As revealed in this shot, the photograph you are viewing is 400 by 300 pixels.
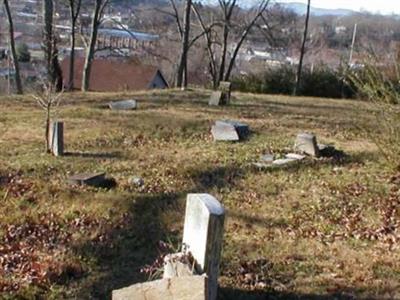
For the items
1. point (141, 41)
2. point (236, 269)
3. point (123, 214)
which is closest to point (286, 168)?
point (123, 214)

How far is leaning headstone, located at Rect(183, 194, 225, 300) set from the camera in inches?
154

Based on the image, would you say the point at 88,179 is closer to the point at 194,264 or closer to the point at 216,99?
the point at 194,264

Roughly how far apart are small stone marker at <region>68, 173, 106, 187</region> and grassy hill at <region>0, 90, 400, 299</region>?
13cm

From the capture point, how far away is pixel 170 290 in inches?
145

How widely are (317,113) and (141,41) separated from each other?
63.5ft

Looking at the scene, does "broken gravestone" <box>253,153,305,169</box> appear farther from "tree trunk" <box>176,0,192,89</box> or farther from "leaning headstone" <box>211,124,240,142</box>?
"tree trunk" <box>176,0,192,89</box>

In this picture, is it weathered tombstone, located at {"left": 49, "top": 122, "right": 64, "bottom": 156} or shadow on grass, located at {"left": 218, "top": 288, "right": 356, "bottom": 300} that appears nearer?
shadow on grass, located at {"left": 218, "top": 288, "right": 356, "bottom": 300}

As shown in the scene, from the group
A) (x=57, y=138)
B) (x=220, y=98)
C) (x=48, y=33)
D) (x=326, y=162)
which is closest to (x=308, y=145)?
(x=326, y=162)

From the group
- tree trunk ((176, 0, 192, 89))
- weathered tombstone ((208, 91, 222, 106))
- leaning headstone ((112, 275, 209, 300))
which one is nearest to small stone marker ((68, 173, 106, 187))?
leaning headstone ((112, 275, 209, 300))

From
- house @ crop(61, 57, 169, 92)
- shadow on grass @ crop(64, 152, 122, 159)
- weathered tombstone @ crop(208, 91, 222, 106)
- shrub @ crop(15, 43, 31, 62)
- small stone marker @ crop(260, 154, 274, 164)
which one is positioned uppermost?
weathered tombstone @ crop(208, 91, 222, 106)

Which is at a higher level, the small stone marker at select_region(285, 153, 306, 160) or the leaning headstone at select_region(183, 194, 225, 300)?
the leaning headstone at select_region(183, 194, 225, 300)

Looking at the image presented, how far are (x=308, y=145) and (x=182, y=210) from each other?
2.65 metres

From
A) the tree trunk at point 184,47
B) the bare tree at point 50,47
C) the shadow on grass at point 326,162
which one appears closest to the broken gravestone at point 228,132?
the shadow on grass at point 326,162

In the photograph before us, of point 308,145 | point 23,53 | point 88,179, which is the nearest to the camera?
point 88,179
